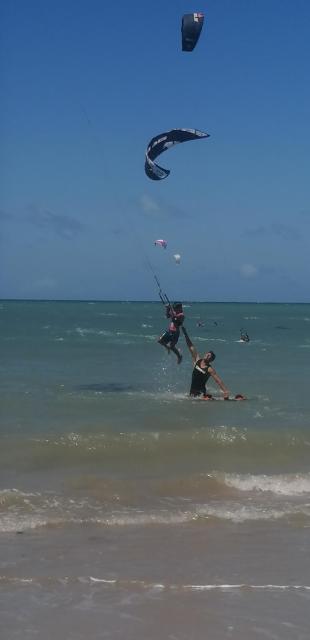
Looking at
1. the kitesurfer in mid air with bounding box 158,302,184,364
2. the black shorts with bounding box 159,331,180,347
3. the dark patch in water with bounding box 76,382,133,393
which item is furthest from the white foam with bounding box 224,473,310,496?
the dark patch in water with bounding box 76,382,133,393

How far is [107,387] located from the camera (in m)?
20.0

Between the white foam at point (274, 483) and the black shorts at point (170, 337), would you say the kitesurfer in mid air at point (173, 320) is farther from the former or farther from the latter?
the white foam at point (274, 483)

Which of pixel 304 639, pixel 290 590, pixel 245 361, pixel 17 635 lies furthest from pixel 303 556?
pixel 245 361

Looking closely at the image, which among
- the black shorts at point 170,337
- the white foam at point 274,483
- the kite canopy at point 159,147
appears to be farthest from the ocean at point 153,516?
the kite canopy at point 159,147

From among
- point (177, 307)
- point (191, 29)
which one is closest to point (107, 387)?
point (177, 307)

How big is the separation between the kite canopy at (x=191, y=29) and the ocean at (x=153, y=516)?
22.0 ft

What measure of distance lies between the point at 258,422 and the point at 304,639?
29.7 ft

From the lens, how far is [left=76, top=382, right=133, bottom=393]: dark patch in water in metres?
19.5

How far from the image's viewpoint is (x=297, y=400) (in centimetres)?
1798

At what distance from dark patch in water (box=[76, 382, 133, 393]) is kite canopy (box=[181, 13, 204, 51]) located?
29.2ft

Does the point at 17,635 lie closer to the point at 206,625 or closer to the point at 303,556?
the point at 206,625

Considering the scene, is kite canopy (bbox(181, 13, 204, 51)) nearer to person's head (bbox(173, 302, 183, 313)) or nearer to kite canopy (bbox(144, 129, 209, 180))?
kite canopy (bbox(144, 129, 209, 180))

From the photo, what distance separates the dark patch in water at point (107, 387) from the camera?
1951 centimetres

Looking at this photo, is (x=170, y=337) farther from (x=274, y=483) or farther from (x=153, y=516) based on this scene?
(x=153, y=516)
